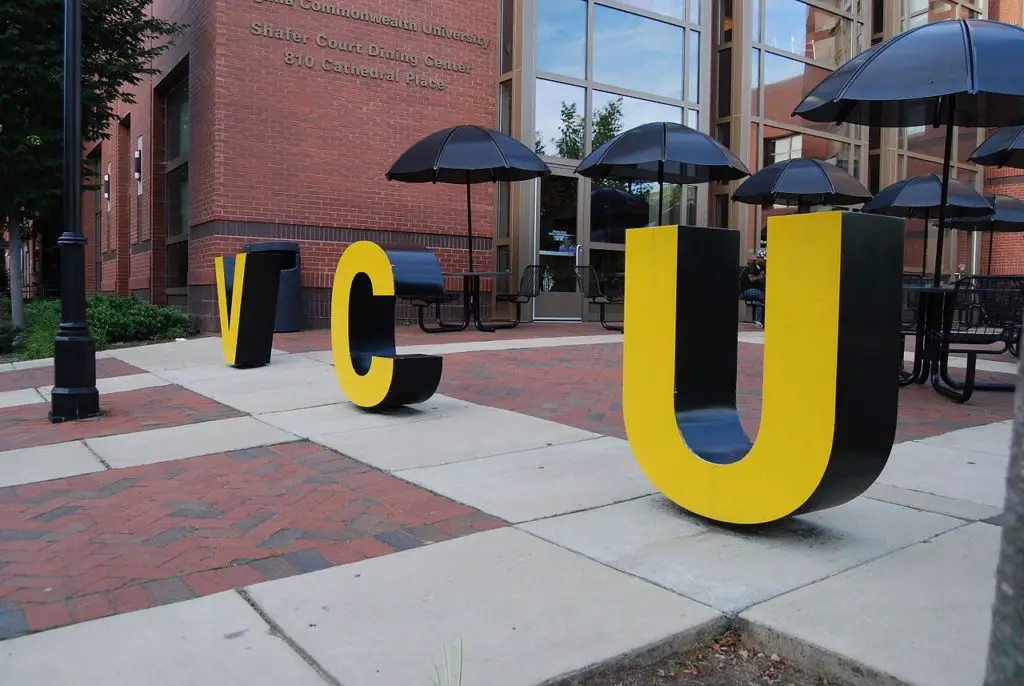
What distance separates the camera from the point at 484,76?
13914 millimetres

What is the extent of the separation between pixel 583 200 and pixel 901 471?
1041cm

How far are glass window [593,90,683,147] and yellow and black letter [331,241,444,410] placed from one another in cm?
914

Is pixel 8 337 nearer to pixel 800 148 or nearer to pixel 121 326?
pixel 121 326

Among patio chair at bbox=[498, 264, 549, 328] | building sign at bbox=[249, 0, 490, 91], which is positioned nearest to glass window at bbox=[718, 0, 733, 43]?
building sign at bbox=[249, 0, 490, 91]

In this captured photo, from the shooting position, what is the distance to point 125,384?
25.7 feet

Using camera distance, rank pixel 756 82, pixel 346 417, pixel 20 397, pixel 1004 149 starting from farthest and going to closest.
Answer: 1. pixel 756 82
2. pixel 1004 149
3. pixel 20 397
4. pixel 346 417

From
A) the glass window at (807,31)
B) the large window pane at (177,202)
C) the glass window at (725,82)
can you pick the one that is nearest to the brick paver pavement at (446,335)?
the large window pane at (177,202)

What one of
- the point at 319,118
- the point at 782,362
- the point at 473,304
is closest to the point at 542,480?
the point at 782,362

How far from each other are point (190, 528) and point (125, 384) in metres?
4.86

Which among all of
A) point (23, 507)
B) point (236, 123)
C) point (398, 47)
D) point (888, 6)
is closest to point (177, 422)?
point (23, 507)

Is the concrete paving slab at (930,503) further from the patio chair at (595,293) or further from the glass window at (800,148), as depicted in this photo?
the glass window at (800,148)

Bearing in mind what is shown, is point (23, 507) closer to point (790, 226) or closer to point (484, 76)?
point (790, 226)

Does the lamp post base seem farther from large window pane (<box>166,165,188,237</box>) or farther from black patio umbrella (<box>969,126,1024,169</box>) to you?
black patio umbrella (<box>969,126,1024,169</box>)

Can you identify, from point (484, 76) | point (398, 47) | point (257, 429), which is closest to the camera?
point (257, 429)
